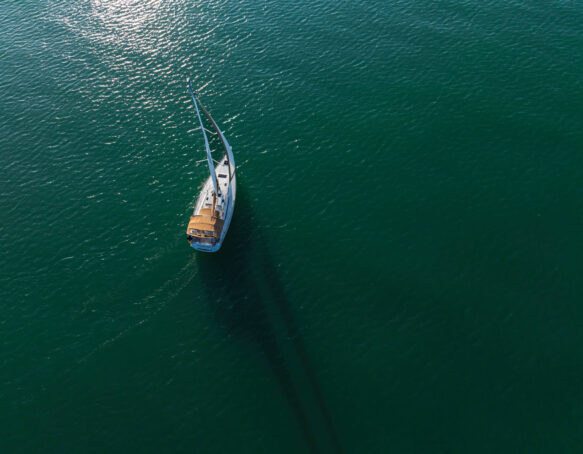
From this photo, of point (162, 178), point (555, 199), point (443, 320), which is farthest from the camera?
point (162, 178)

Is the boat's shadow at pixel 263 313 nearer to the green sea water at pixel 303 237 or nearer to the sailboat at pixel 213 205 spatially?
the green sea water at pixel 303 237

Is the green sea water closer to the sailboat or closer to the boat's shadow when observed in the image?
the boat's shadow

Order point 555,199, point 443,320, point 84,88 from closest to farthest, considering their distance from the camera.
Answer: point 443,320 < point 555,199 < point 84,88

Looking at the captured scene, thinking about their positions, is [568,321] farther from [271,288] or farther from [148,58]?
[148,58]

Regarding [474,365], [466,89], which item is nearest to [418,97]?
[466,89]

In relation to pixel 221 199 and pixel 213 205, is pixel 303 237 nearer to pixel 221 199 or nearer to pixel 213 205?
pixel 221 199

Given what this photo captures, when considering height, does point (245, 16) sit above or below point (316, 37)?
above

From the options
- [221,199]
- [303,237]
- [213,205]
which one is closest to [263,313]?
[303,237]

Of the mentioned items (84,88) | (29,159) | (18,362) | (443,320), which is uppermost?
(84,88)
